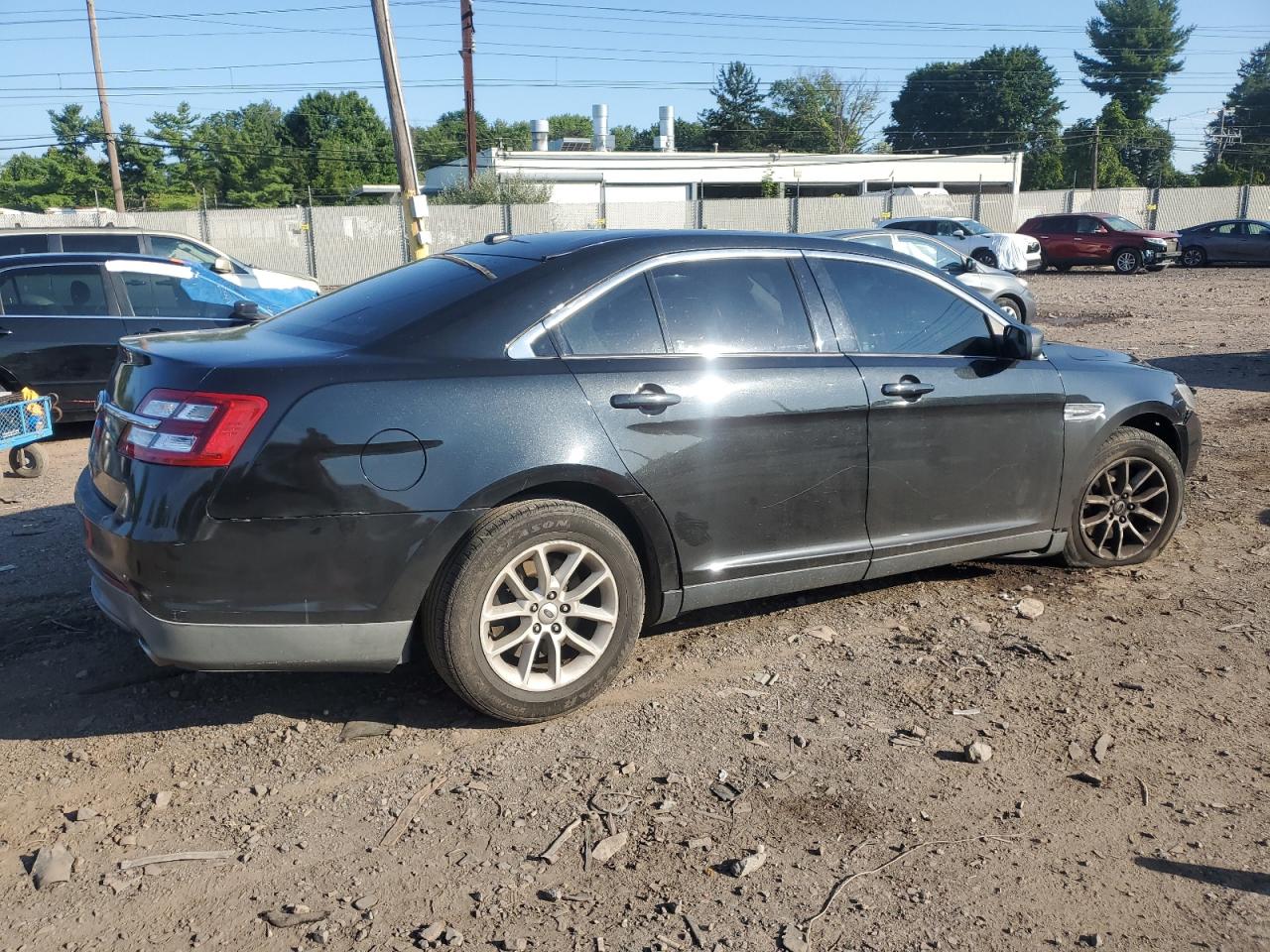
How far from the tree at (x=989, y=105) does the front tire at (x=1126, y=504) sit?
94031mm

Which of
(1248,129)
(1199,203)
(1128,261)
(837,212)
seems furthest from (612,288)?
(1248,129)

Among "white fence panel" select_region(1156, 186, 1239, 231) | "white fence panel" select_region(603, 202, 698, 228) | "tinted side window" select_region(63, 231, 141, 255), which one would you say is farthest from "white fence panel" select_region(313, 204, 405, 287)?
"white fence panel" select_region(1156, 186, 1239, 231)

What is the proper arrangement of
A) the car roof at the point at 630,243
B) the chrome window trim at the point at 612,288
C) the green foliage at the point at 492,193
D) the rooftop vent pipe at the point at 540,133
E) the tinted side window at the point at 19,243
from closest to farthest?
the chrome window trim at the point at 612,288 → the car roof at the point at 630,243 → the tinted side window at the point at 19,243 → the green foliage at the point at 492,193 → the rooftop vent pipe at the point at 540,133

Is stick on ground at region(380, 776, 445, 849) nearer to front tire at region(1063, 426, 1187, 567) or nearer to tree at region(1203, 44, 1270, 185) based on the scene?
front tire at region(1063, 426, 1187, 567)

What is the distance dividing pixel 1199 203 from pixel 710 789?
1776 inches

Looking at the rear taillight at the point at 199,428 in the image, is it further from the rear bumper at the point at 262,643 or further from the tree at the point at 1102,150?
the tree at the point at 1102,150

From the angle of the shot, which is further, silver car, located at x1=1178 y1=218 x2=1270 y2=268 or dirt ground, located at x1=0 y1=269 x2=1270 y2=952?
silver car, located at x1=1178 y1=218 x2=1270 y2=268

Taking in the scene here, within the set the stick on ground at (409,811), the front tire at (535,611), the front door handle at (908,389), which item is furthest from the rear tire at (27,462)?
the front door handle at (908,389)

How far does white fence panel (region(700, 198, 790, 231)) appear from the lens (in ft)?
121

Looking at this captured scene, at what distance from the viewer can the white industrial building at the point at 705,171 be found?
51588mm

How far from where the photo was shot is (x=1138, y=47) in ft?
302

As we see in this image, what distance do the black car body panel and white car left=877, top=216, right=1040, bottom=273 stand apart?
22.2 m

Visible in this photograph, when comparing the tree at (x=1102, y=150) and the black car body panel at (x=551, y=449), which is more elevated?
the tree at (x=1102, y=150)

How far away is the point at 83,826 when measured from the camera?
3131mm
